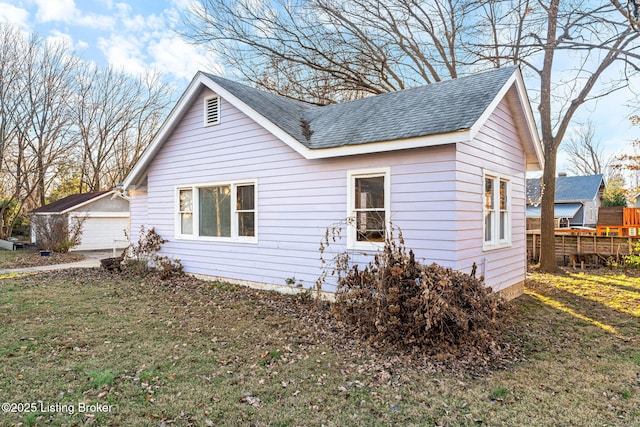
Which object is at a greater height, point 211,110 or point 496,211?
point 211,110

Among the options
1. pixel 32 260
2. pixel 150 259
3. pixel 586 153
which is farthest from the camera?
pixel 586 153

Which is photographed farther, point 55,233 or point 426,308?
point 55,233

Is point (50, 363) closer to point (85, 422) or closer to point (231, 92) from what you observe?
point (85, 422)

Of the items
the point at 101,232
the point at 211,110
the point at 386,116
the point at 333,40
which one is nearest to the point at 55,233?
the point at 101,232

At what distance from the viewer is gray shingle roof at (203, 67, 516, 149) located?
6.61 metres

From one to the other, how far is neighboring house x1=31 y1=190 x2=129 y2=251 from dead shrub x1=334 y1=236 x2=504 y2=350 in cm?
1810

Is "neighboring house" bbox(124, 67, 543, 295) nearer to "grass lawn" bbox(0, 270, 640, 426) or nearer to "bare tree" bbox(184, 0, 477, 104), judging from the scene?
"grass lawn" bbox(0, 270, 640, 426)

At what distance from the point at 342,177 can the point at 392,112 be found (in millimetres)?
1825

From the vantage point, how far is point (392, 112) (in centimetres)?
804

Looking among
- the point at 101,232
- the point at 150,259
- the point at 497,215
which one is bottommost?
the point at 150,259

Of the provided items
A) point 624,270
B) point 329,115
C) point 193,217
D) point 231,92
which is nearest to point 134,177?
point 193,217

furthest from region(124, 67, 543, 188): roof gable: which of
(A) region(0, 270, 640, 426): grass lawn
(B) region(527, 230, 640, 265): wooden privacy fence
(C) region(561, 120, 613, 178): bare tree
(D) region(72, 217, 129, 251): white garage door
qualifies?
(C) region(561, 120, 613, 178): bare tree

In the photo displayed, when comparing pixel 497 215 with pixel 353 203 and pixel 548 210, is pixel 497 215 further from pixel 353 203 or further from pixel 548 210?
pixel 548 210

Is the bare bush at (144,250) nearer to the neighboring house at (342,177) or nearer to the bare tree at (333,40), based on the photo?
the neighboring house at (342,177)
